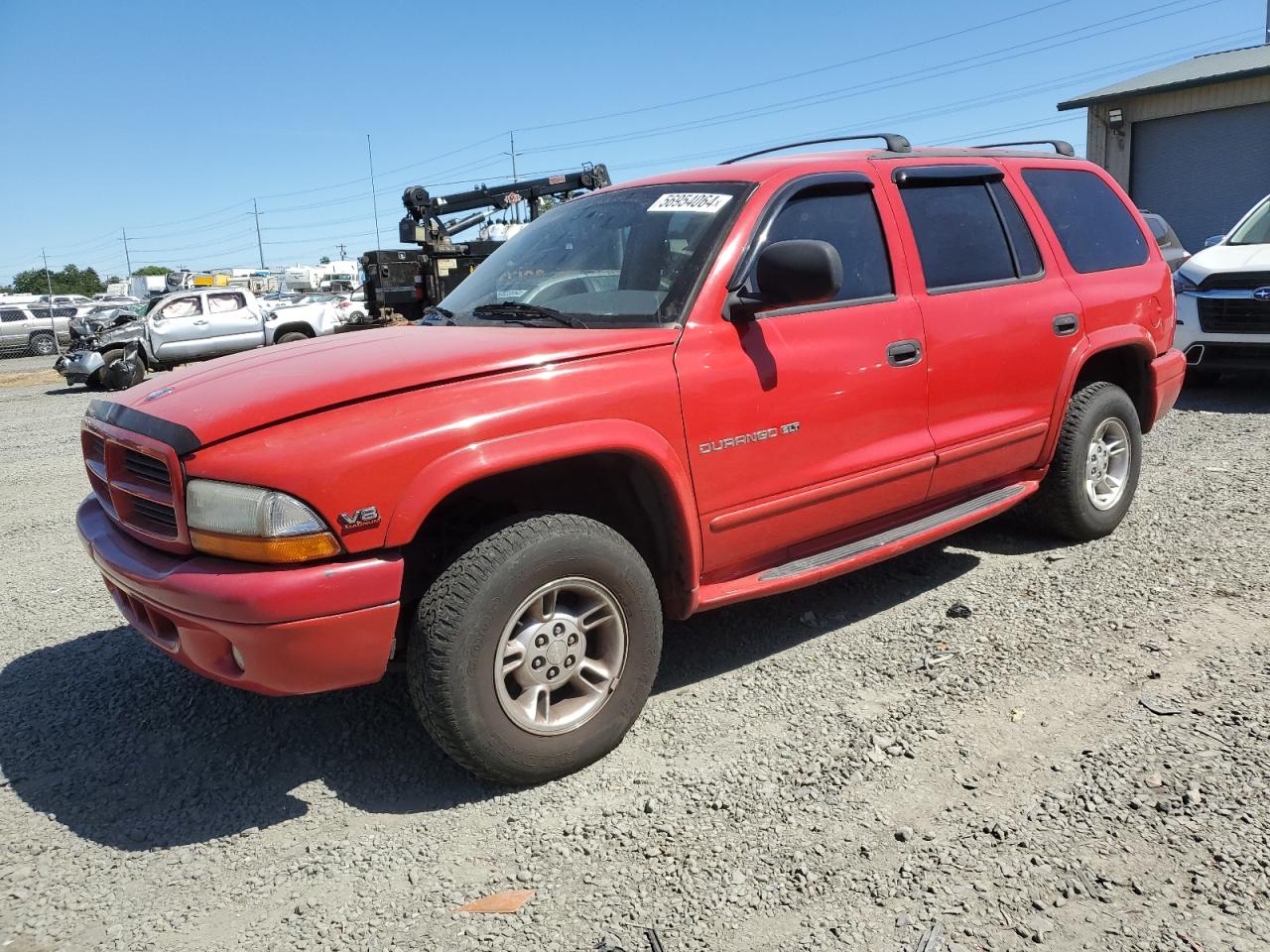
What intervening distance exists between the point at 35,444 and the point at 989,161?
1010 cm

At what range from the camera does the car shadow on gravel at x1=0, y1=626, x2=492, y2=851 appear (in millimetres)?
3002

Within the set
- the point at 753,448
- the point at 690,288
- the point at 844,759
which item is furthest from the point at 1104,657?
the point at 690,288

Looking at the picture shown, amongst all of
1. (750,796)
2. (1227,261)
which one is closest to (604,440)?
(750,796)

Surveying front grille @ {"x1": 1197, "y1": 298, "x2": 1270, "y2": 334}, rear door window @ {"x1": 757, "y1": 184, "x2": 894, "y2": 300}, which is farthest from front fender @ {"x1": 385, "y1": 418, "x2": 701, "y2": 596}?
front grille @ {"x1": 1197, "y1": 298, "x2": 1270, "y2": 334}

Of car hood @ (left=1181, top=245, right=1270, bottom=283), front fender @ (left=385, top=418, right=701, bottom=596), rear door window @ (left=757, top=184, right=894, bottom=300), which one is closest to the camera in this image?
front fender @ (left=385, top=418, right=701, bottom=596)

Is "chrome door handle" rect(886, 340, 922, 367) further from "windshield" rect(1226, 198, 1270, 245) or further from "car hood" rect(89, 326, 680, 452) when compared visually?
"windshield" rect(1226, 198, 1270, 245)

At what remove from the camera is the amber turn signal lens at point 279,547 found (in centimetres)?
261

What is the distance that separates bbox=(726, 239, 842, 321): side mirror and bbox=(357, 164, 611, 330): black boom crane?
1606 centimetres

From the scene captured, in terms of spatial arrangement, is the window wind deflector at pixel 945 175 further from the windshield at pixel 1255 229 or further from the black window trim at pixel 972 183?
the windshield at pixel 1255 229

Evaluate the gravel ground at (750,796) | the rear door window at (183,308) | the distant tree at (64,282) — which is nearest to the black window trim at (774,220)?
the gravel ground at (750,796)

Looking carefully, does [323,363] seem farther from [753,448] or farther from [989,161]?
[989,161]

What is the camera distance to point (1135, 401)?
529 cm

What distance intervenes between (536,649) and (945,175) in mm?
2732

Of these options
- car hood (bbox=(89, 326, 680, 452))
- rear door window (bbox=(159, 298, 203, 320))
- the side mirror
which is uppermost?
the side mirror
